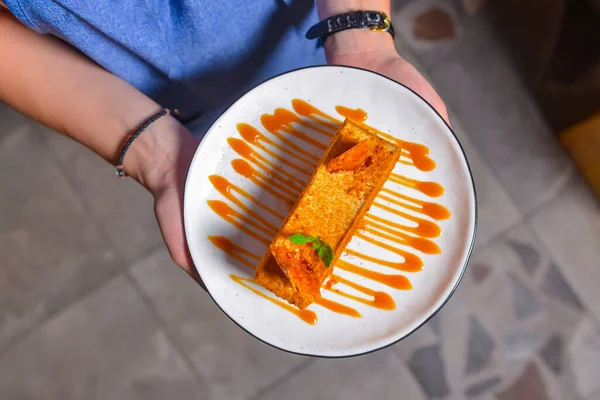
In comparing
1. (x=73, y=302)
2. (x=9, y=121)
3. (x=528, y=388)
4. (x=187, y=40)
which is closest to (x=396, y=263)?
(x=187, y=40)

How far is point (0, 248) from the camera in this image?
170cm

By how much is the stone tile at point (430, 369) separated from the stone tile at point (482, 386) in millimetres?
86

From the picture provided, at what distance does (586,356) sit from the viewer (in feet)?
5.34

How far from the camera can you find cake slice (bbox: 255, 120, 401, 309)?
0.87 m

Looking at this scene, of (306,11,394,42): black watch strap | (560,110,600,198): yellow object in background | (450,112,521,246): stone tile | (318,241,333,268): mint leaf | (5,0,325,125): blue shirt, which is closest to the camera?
(5,0,325,125): blue shirt

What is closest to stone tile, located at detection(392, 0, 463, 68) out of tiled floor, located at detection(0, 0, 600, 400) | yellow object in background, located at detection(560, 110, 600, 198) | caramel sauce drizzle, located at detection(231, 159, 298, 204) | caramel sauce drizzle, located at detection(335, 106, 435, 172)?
tiled floor, located at detection(0, 0, 600, 400)

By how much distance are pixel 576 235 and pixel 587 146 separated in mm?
322

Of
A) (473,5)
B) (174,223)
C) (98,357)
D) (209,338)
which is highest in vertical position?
(473,5)

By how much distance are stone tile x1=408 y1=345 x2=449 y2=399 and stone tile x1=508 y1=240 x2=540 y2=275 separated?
1.43 ft

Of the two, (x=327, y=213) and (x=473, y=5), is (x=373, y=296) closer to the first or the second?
(x=327, y=213)

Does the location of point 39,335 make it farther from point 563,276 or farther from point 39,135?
point 563,276

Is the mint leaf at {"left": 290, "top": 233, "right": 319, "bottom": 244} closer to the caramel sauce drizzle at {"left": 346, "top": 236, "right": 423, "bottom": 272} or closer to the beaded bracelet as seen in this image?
the caramel sauce drizzle at {"left": 346, "top": 236, "right": 423, "bottom": 272}

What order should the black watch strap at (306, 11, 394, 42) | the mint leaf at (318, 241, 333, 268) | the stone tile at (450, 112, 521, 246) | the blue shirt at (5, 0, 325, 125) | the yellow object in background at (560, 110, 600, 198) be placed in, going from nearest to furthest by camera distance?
the blue shirt at (5, 0, 325, 125) < the mint leaf at (318, 241, 333, 268) < the black watch strap at (306, 11, 394, 42) < the yellow object in background at (560, 110, 600, 198) < the stone tile at (450, 112, 521, 246)

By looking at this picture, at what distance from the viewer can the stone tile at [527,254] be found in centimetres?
165
